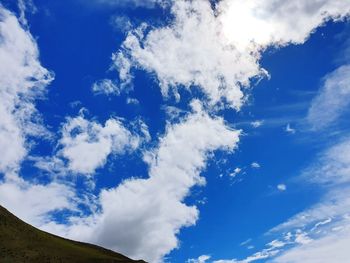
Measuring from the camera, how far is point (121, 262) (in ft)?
327

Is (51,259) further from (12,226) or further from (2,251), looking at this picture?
(12,226)

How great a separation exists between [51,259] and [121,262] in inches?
596

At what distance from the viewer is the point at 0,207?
380 ft

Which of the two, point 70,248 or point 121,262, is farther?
point 70,248

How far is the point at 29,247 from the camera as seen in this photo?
98875 mm

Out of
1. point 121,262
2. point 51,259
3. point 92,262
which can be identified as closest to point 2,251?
point 51,259

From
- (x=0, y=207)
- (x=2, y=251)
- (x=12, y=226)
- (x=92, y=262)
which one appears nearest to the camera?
(x=2, y=251)

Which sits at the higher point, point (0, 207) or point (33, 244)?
point (0, 207)

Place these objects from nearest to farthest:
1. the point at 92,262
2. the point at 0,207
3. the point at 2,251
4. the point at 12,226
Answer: the point at 2,251, the point at 92,262, the point at 12,226, the point at 0,207

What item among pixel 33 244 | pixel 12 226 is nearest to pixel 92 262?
pixel 33 244

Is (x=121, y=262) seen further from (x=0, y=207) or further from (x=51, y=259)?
(x=0, y=207)

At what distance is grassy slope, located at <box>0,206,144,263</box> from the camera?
9281cm

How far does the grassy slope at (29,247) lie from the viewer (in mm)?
92812

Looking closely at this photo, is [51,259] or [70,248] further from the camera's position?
[70,248]
